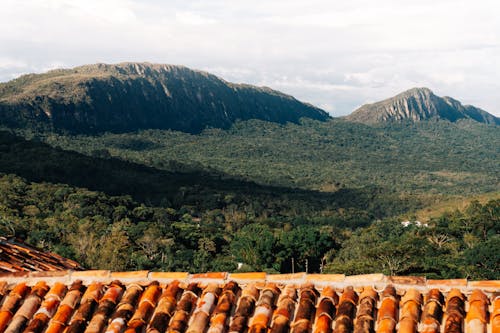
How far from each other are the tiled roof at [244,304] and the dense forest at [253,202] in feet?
46.8

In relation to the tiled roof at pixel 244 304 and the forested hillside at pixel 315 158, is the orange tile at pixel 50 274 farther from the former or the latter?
the forested hillside at pixel 315 158

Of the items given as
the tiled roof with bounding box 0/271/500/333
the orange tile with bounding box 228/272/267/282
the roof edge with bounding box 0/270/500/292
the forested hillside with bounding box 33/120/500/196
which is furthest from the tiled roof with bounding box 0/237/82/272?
the forested hillside with bounding box 33/120/500/196

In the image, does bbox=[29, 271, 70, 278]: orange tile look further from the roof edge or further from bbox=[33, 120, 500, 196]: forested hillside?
bbox=[33, 120, 500, 196]: forested hillside

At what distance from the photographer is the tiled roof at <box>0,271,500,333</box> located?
4.59m

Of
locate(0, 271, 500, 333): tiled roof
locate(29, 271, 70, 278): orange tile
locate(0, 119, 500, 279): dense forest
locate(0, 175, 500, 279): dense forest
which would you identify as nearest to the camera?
locate(0, 271, 500, 333): tiled roof

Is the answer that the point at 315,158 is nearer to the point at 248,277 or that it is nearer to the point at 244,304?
the point at 248,277

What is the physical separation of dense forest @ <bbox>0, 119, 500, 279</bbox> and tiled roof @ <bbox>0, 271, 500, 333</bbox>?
46.8 feet

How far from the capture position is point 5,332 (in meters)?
4.81

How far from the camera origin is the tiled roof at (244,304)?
15.1 ft

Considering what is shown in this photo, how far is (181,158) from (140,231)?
93.9 meters

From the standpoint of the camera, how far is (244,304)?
492 centimetres

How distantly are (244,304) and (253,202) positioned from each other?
7839 centimetres

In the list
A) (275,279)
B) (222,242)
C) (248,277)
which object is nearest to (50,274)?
(248,277)

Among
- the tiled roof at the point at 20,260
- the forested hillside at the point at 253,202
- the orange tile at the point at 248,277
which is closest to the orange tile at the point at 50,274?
the tiled roof at the point at 20,260
